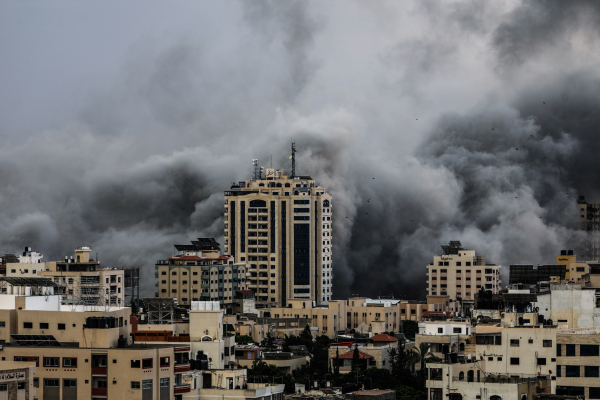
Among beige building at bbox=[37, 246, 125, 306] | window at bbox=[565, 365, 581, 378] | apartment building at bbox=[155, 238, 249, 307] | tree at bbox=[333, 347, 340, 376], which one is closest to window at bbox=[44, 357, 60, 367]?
window at bbox=[565, 365, 581, 378]

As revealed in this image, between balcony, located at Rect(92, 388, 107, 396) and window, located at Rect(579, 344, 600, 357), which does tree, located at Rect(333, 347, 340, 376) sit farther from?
balcony, located at Rect(92, 388, 107, 396)

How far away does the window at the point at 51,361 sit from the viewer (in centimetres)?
4875

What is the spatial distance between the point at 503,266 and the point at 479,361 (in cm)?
7832

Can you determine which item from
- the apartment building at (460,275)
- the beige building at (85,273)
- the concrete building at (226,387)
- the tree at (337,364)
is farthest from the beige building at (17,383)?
the apartment building at (460,275)

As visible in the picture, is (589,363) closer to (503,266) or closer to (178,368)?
(178,368)

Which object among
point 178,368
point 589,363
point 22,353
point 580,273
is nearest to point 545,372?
point 589,363

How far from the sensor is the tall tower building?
124m

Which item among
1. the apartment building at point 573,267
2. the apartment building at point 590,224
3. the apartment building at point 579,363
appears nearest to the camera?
the apartment building at point 579,363

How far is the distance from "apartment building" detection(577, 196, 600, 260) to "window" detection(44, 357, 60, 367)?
295ft

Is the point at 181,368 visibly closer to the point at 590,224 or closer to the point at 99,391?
the point at 99,391

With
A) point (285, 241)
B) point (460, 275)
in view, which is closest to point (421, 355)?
point (460, 275)

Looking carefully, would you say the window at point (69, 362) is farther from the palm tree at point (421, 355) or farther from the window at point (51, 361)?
the palm tree at point (421, 355)

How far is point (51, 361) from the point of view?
48812mm

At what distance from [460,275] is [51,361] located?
3136 inches
